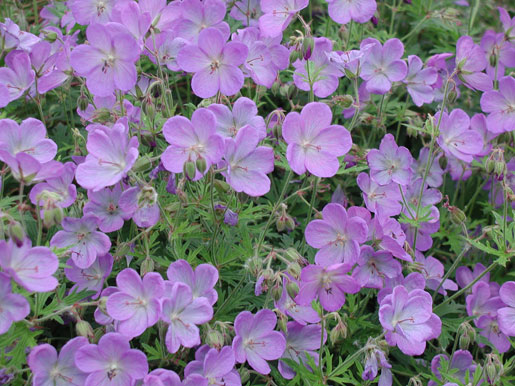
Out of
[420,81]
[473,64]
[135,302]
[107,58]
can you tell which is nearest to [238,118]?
[107,58]

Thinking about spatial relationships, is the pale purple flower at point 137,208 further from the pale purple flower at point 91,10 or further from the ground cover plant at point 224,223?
the pale purple flower at point 91,10

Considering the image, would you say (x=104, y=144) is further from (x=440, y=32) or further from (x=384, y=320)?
(x=440, y=32)

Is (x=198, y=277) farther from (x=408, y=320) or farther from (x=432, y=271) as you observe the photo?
(x=432, y=271)

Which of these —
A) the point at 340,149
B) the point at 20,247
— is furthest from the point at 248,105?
the point at 20,247

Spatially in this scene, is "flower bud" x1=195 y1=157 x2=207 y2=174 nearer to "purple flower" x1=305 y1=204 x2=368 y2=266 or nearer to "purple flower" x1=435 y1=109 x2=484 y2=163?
"purple flower" x1=305 y1=204 x2=368 y2=266

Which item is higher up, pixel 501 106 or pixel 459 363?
pixel 501 106
